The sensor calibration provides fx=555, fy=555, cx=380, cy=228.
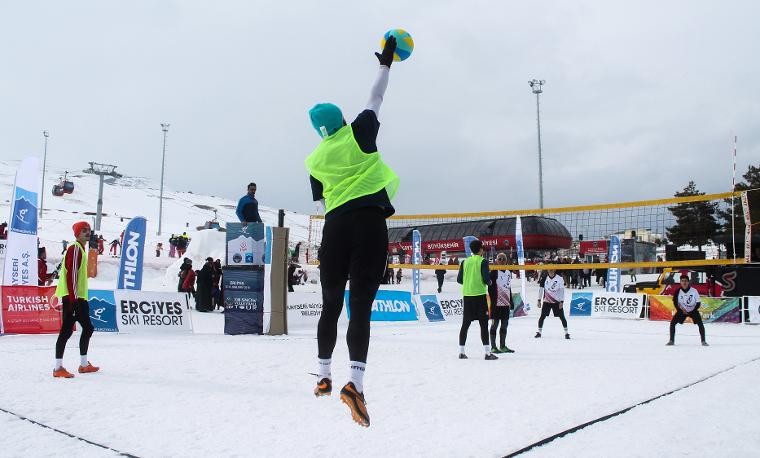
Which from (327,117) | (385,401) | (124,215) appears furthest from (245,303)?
(124,215)

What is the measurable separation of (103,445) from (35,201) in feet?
37.5

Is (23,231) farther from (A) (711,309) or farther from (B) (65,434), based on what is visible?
(A) (711,309)

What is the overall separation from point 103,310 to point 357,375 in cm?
942

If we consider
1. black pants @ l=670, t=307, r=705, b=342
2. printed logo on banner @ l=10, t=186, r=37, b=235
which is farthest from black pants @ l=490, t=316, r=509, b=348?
printed logo on banner @ l=10, t=186, r=37, b=235

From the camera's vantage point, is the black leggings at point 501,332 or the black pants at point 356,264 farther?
the black leggings at point 501,332

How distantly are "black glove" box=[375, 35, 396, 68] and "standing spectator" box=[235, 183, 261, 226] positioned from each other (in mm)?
6804

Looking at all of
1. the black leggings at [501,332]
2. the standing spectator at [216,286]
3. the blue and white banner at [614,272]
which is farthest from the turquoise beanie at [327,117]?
the blue and white banner at [614,272]

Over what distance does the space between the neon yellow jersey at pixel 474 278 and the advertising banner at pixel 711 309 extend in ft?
33.0

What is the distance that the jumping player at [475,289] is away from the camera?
25.3ft

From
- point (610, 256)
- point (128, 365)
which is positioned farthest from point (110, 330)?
point (610, 256)

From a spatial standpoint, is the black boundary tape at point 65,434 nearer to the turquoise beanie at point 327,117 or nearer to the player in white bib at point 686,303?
the turquoise beanie at point 327,117

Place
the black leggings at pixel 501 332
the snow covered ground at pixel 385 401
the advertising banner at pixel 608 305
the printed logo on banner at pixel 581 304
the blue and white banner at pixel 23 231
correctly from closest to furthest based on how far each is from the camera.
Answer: the snow covered ground at pixel 385 401 → the black leggings at pixel 501 332 → the blue and white banner at pixel 23 231 → the advertising banner at pixel 608 305 → the printed logo on banner at pixel 581 304

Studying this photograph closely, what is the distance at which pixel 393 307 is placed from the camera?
14.8m

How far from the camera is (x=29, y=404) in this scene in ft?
13.0
